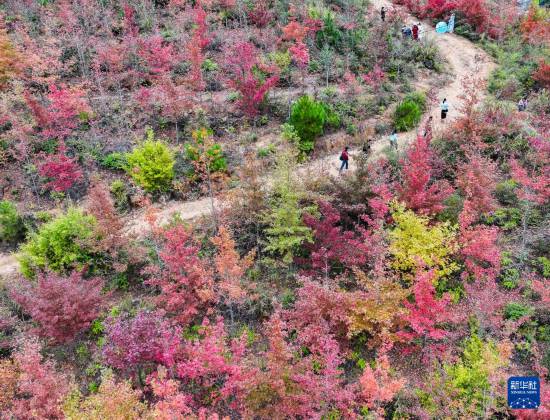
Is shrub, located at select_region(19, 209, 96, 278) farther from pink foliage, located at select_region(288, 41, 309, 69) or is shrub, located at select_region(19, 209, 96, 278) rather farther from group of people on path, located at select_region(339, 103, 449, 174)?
pink foliage, located at select_region(288, 41, 309, 69)

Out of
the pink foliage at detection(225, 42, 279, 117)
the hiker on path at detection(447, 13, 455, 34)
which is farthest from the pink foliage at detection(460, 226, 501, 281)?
the hiker on path at detection(447, 13, 455, 34)

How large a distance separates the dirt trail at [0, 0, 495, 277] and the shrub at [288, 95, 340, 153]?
1.25 metres

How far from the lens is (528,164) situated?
24.5m

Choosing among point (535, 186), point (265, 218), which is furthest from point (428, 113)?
point (265, 218)

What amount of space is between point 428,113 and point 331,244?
1516 cm

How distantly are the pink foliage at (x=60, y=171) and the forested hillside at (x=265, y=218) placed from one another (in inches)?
4.6

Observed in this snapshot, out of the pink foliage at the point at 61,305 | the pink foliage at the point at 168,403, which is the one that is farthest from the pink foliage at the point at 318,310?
the pink foliage at the point at 61,305

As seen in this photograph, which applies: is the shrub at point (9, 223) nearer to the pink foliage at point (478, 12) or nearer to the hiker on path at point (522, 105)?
the hiker on path at point (522, 105)

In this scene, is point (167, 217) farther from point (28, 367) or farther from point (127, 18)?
point (127, 18)

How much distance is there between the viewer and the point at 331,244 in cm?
1903

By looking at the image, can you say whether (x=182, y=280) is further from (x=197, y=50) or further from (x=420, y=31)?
(x=420, y=31)

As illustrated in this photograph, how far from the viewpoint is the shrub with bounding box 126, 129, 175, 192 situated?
912 inches

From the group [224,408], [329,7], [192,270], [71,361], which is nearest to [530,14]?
[329,7]

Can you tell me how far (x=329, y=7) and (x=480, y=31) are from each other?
12214 millimetres
